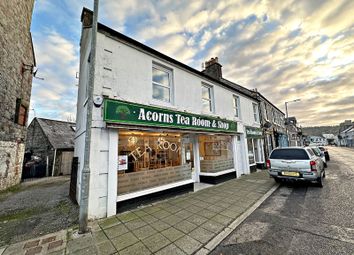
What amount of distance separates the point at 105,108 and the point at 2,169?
8919mm

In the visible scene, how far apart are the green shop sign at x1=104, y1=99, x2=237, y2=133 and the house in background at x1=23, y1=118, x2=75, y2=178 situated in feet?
53.9

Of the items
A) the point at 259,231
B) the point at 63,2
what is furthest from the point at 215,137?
the point at 63,2

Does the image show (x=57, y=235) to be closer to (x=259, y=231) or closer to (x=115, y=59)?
(x=259, y=231)

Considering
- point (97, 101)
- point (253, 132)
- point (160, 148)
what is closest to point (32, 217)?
point (97, 101)

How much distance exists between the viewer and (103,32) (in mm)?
5648

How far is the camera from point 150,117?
6.13 m

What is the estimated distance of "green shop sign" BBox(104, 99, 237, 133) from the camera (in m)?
5.26

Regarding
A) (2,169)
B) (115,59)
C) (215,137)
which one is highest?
(115,59)

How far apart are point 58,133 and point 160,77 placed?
1889 cm

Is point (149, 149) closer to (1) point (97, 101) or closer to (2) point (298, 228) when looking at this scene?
(1) point (97, 101)

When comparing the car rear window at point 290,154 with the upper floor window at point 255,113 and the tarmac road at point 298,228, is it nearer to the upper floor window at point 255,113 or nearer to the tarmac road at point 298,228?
the tarmac road at point 298,228

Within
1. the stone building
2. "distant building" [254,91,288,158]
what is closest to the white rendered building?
the stone building

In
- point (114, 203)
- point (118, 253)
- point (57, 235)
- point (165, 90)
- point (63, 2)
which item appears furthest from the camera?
point (165, 90)

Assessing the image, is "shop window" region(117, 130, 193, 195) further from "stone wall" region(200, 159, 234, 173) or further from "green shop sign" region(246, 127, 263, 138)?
"green shop sign" region(246, 127, 263, 138)
